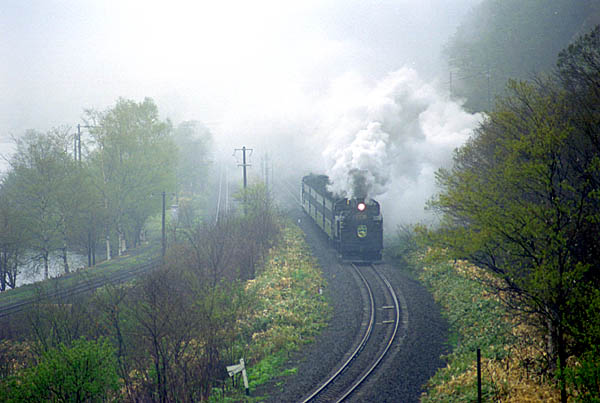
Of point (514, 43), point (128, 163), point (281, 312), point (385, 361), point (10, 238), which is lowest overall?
point (385, 361)

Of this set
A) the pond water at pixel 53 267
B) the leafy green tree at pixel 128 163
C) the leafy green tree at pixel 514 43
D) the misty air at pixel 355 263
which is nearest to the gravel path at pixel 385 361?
the misty air at pixel 355 263

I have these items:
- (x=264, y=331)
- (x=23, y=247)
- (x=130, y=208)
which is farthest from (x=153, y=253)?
(x=264, y=331)

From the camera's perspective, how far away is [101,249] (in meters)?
43.0

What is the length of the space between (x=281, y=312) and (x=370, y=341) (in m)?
4.73

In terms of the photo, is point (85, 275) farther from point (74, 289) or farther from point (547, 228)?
point (547, 228)

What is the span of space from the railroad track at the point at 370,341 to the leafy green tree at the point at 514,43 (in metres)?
28.7

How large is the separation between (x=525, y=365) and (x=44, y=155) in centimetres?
3263

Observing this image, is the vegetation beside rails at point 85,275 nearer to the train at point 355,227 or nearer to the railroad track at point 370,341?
the train at point 355,227

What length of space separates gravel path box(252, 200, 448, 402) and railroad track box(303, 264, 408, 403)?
0.31 meters

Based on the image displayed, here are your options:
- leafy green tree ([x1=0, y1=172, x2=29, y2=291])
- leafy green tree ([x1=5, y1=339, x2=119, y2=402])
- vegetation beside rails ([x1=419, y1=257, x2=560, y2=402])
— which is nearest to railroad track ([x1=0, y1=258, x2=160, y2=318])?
leafy green tree ([x1=0, y1=172, x2=29, y2=291])

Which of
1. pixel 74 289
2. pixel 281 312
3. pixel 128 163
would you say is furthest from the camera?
pixel 128 163

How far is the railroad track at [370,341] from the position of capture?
42.2 feet

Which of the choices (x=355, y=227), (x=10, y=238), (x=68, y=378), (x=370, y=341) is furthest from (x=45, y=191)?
(x=370, y=341)

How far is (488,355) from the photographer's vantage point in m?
13.8
